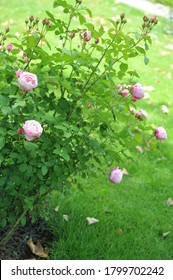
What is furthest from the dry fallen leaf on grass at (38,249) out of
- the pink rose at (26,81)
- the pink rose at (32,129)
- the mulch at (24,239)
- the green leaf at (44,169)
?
the pink rose at (26,81)

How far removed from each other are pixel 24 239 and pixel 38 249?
109 mm

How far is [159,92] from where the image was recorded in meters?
5.18

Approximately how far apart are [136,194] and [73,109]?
1.32 m

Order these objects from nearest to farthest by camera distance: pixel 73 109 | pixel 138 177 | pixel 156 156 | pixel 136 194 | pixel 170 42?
pixel 73 109
pixel 136 194
pixel 138 177
pixel 156 156
pixel 170 42

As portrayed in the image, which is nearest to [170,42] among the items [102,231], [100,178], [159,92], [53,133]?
[159,92]

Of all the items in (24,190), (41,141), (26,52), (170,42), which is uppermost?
(26,52)

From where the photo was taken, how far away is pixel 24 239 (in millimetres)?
2637

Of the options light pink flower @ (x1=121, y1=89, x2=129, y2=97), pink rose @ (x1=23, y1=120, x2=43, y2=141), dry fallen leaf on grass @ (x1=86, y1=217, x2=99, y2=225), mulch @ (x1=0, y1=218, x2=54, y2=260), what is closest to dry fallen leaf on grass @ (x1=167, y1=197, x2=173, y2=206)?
dry fallen leaf on grass @ (x1=86, y1=217, x2=99, y2=225)

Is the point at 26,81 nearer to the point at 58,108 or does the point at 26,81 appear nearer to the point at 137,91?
the point at 58,108

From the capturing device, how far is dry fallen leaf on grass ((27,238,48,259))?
8.39 ft

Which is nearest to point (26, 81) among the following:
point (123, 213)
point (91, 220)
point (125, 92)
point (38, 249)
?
point (125, 92)

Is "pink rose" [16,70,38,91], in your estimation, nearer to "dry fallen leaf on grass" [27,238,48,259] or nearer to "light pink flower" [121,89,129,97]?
"light pink flower" [121,89,129,97]

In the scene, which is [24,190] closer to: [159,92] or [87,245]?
[87,245]

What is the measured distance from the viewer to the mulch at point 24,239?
8.25 feet
